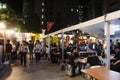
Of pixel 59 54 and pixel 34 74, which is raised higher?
pixel 59 54

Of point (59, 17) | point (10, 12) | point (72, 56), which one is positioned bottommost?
point (72, 56)

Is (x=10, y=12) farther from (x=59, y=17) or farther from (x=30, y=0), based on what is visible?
(x=30, y=0)

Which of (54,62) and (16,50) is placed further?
(16,50)

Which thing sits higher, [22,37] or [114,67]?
[22,37]

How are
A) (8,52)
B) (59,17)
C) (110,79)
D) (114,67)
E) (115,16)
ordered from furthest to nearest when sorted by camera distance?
(59,17) < (8,52) < (114,67) < (115,16) < (110,79)

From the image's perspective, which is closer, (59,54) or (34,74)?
(34,74)

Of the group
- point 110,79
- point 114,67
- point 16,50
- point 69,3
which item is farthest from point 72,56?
point 69,3

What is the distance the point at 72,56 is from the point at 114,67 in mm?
2825

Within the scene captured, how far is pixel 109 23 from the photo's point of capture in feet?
25.7

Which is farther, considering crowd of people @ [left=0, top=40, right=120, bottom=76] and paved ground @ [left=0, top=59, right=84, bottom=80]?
paved ground @ [left=0, top=59, right=84, bottom=80]

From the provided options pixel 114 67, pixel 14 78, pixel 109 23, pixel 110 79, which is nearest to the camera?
pixel 110 79

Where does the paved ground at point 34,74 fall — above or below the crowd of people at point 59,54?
below

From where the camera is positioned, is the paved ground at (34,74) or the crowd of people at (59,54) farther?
the paved ground at (34,74)

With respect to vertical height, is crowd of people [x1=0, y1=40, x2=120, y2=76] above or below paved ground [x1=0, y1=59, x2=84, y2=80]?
above
